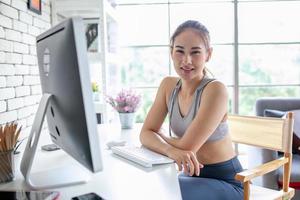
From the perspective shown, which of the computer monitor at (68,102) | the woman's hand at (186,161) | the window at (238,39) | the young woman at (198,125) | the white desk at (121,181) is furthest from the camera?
the window at (238,39)

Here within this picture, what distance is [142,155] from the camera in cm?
120

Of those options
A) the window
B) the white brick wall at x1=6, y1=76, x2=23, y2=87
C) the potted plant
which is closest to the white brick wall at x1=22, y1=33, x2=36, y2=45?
→ the white brick wall at x1=6, y1=76, x2=23, y2=87

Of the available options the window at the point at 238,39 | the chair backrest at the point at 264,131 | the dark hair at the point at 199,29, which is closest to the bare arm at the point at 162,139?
the dark hair at the point at 199,29

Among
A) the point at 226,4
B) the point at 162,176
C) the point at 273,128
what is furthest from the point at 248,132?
the point at 226,4

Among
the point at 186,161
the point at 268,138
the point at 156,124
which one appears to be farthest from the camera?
the point at 268,138

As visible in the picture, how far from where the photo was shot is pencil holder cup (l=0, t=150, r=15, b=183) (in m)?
0.95

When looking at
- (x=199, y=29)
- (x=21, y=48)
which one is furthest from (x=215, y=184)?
(x=21, y=48)

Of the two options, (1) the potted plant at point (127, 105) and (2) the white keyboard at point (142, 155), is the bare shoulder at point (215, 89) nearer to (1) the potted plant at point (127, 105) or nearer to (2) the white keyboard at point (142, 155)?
(2) the white keyboard at point (142, 155)

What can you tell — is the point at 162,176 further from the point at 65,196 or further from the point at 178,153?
the point at 65,196

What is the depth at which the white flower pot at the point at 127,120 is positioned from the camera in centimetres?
188

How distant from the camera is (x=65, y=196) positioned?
85cm

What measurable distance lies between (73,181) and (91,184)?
0.06m

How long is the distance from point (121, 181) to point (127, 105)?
37.5 inches

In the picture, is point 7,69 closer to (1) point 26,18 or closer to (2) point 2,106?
(2) point 2,106
